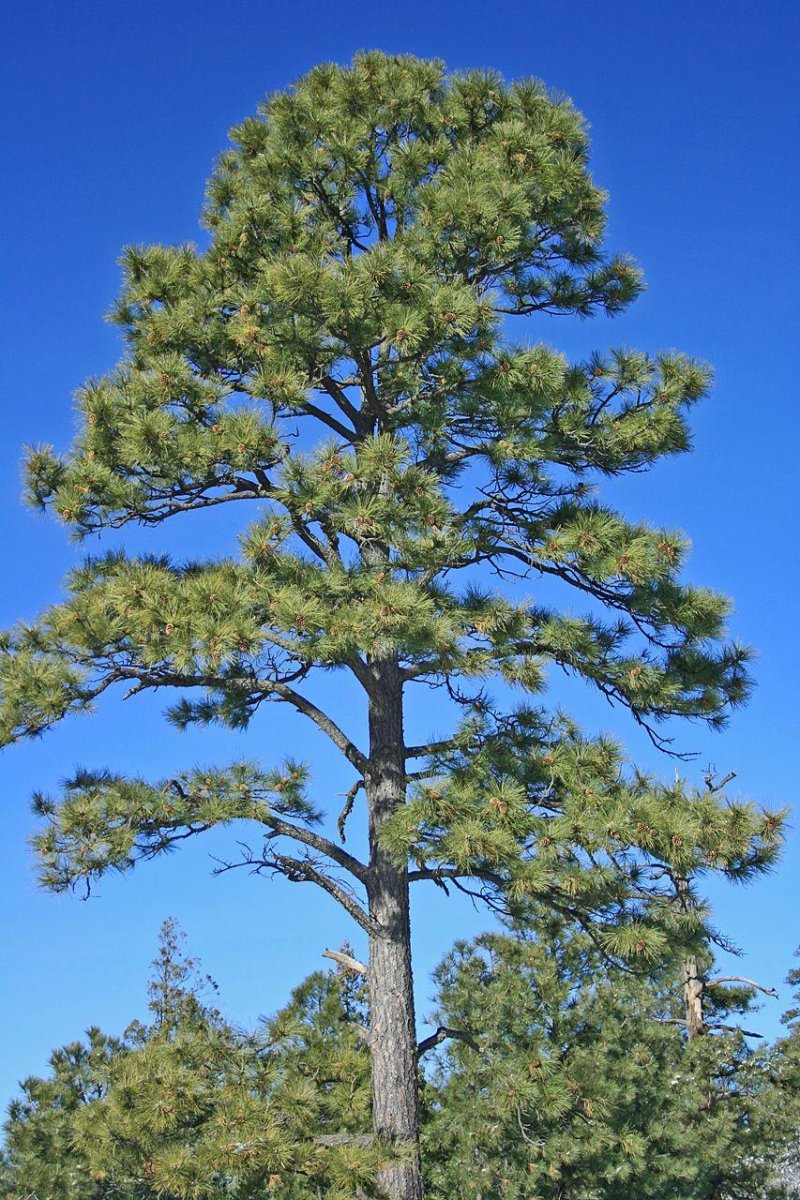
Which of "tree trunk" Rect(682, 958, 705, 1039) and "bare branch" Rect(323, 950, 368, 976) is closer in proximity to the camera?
"bare branch" Rect(323, 950, 368, 976)

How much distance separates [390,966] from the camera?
666cm

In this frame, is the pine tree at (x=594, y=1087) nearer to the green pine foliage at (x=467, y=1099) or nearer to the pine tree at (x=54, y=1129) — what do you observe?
the green pine foliage at (x=467, y=1099)

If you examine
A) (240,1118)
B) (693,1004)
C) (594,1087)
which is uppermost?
(693,1004)

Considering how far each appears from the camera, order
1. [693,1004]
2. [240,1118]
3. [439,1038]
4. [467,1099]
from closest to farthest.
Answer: [240,1118] → [439,1038] → [467,1099] → [693,1004]

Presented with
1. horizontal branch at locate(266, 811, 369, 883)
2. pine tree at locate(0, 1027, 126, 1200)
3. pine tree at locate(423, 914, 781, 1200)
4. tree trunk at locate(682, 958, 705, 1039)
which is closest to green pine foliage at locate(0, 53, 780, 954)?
horizontal branch at locate(266, 811, 369, 883)

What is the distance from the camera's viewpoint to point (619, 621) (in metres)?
7.27

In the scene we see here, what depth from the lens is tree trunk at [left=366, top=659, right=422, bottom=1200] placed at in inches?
250

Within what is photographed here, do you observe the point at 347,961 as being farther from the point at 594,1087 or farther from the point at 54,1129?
the point at 54,1129

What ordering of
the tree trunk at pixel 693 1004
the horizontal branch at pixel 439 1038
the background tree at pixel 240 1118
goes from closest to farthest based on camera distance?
1. the background tree at pixel 240 1118
2. the horizontal branch at pixel 439 1038
3. the tree trunk at pixel 693 1004

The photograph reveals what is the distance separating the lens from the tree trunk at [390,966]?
20.9 feet

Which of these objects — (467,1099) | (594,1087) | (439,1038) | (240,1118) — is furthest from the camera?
(467,1099)

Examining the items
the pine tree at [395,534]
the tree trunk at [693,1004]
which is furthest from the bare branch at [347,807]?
the tree trunk at [693,1004]

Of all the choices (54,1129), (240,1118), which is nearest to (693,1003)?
(54,1129)

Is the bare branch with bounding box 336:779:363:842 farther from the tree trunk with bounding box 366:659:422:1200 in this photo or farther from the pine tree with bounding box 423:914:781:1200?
the pine tree with bounding box 423:914:781:1200
